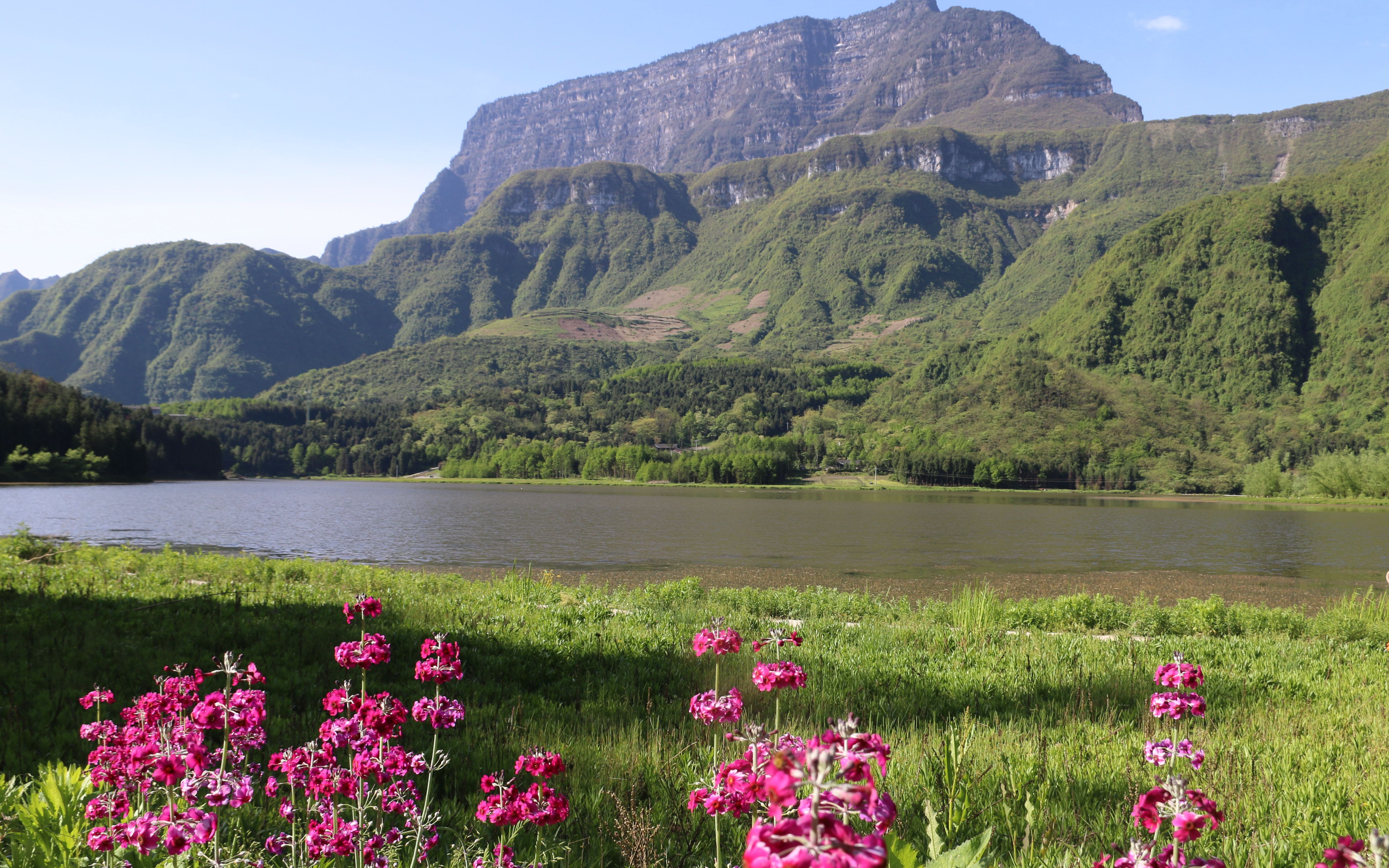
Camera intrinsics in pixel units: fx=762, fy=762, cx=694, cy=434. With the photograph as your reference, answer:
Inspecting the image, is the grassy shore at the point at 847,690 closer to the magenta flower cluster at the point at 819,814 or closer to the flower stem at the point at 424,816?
the flower stem at the point at 424,816

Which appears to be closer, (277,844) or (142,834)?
(142,834)

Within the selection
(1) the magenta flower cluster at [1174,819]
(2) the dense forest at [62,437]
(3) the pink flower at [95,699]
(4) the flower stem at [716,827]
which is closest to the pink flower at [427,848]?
(4) the flower stem at [716,827]

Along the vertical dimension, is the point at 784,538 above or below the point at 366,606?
below

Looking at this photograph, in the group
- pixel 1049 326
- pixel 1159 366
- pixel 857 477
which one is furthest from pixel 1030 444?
pixel 1049 326

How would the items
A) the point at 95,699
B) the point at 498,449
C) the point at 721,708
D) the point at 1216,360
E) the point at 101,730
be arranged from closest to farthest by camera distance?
the point at 721,708, the point at 101,730, the point at 95,699, the point at 1216,360, the point at 498,449

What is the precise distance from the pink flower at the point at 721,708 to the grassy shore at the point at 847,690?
3.66ft

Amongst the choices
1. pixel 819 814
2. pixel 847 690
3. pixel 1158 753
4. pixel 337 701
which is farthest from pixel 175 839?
pixel 847 690

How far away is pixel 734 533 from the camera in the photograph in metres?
49.5

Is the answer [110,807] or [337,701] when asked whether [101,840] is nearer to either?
[110,807]

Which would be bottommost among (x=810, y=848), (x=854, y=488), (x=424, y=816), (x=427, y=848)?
(x=854, y=488)

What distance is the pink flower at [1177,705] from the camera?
3.85m

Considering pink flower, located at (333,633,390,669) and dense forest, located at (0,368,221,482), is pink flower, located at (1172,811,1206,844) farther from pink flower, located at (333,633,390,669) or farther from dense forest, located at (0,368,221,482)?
dense forest, located at (0,368,221,482)

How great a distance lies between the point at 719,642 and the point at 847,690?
16.3ft

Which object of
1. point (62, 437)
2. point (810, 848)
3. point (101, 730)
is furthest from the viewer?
point (62, 437)
